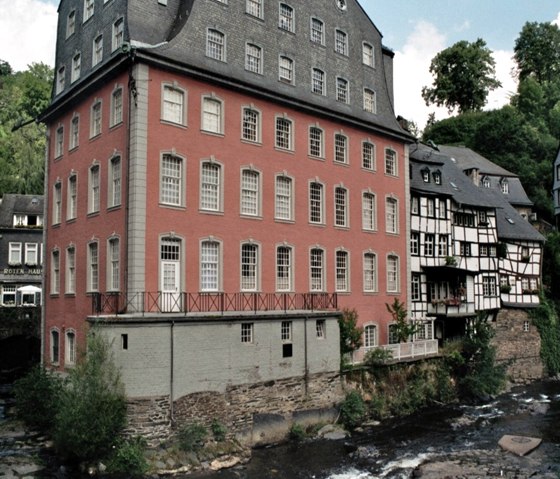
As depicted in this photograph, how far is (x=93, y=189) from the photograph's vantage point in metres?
27.3

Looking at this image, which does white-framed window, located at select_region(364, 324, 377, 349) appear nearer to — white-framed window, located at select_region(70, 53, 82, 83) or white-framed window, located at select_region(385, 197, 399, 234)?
white-framed window, located at select_region(385, 197, 399, 234)

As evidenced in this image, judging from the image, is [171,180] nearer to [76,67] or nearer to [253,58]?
[253,58]

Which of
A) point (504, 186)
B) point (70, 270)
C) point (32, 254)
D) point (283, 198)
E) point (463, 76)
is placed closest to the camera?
point (70, 270)

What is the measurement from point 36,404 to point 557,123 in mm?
57838

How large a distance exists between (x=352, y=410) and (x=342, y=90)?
54.6 feet

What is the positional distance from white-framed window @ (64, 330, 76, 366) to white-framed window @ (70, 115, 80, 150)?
872 cm

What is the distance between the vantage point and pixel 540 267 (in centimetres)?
4478

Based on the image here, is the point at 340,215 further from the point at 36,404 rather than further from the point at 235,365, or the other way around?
the point at 36,404

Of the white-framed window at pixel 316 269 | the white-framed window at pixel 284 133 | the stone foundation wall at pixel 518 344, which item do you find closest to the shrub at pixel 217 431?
the white-framed window at pixel 316 269

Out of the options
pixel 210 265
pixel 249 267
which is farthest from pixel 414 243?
pixel 210 265

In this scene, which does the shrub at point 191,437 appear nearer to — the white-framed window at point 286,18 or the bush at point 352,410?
the bush at point 352,410

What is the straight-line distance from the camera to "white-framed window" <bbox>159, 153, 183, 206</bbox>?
81.3ft

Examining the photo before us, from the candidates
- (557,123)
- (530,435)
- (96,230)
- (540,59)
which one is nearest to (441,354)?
(530,435)

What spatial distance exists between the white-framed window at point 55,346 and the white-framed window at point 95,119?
9.52 metres
